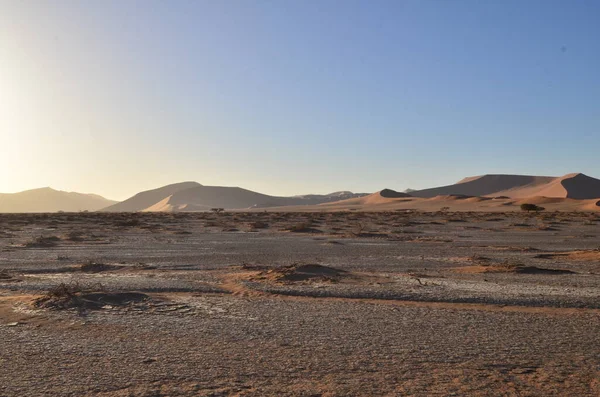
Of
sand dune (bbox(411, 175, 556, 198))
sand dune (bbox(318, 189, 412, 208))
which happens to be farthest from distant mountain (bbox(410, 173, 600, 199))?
sand dune (bbox(318, 189, 412, 208))

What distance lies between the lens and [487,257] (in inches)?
665

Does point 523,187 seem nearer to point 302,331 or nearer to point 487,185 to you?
point 487,185

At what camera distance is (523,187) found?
541 feet

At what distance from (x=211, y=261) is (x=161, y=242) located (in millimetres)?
8701

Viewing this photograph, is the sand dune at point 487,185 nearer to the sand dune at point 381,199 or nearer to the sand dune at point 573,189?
the sand dune at point 573,189

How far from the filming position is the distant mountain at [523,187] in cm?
13612

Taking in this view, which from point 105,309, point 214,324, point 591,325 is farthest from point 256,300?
point 591,325

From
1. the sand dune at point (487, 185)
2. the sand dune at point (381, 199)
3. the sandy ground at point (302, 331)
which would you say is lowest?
the sandy ground at point (302, 331)

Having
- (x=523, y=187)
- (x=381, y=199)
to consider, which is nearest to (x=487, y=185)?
(x=523, y=187)

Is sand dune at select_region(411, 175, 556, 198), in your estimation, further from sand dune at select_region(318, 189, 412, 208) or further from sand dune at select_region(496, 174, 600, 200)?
sand dune at select_region(318, 189, 412, 208)

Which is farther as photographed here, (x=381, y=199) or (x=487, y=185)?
(x=487, y=185)

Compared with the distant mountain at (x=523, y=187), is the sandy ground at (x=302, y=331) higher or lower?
lower

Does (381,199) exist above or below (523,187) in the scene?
below

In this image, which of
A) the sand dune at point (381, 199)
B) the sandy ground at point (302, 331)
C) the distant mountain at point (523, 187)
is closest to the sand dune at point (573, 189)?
the distant mountain at point (523, 187)
